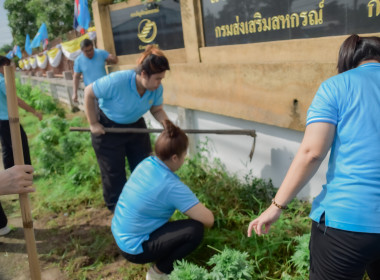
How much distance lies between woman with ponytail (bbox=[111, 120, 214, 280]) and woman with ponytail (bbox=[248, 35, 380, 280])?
927 mm

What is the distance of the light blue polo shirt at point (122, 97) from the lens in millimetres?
2907

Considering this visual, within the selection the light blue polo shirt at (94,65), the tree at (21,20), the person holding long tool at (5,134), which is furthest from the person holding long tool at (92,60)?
the tree at (21,20)

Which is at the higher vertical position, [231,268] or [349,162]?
[349,162]

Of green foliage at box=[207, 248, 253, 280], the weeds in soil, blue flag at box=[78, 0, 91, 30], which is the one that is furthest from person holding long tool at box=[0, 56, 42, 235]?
blue flag at box=[78, 0, 91, 30]

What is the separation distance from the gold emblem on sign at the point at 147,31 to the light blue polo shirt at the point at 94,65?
31.7 inches

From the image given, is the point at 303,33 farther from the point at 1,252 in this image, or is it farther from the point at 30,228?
the point at 1,252

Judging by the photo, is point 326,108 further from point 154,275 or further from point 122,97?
point 122,97

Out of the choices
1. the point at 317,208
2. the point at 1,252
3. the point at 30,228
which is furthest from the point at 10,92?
the point at 1,252

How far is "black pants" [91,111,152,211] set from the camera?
10.4 feet

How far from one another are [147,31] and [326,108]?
3.95 metres

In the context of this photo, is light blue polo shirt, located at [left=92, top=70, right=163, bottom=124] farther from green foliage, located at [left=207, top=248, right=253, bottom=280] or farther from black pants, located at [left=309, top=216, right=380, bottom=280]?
black pants, located at [left=309, top=216, right=380, bottom=280]

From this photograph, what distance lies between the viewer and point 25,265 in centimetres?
294

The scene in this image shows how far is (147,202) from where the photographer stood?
2160 mm

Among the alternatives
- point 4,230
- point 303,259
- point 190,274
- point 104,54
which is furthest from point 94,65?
point 303,259
